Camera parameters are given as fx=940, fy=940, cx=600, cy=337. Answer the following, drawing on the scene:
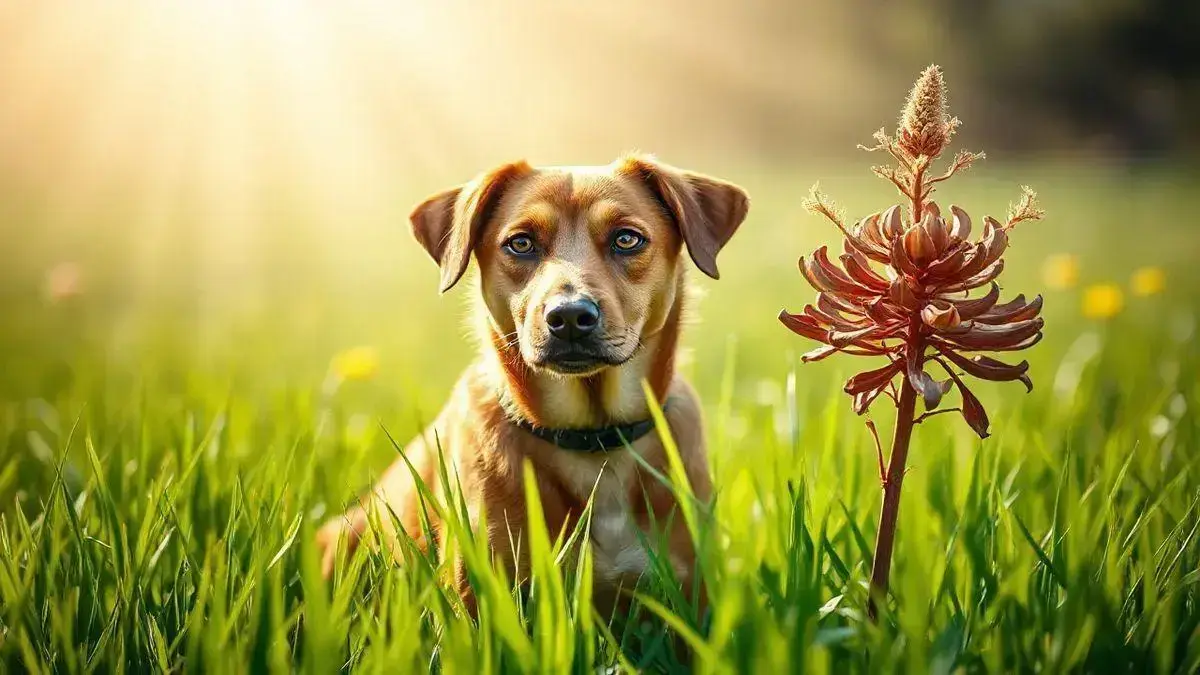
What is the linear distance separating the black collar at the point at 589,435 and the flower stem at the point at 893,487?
114 centimetres

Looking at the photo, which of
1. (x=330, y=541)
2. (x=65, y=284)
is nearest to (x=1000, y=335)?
(x=330, y=541)

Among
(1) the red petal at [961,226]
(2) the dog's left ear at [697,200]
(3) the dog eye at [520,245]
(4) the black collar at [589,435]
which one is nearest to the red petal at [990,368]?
(1) the red petal at [961,226]

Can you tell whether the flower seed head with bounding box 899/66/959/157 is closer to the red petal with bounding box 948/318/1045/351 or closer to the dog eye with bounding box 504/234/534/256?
the red petal with bounding box 948/318/1045/351

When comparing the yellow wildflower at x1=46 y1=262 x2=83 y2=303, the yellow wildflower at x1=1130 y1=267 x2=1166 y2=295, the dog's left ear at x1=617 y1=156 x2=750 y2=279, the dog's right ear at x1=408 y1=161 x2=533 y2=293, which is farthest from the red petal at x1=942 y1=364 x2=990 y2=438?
the yellow wildflower at x1=46 y1=262 x2=83 y2=303

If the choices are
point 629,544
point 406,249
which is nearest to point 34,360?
point 629,544

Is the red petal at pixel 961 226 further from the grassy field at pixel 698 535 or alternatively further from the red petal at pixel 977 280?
the grassy field at pixel 698 535

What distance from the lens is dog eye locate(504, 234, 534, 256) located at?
3.32 m

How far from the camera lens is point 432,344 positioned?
25.6ft

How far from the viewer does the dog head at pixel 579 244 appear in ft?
9.71

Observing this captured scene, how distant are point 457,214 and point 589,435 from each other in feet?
3.27

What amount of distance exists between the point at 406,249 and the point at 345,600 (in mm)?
12191

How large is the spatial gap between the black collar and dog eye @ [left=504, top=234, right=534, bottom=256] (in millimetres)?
586

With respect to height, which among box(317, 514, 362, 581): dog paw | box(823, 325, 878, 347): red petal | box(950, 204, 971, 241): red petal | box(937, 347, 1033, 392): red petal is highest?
box(950, 204, 971, 241): red petal

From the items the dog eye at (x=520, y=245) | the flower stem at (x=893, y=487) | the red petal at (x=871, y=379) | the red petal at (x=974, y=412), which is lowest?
the flower stem at (x=893, y=487)
